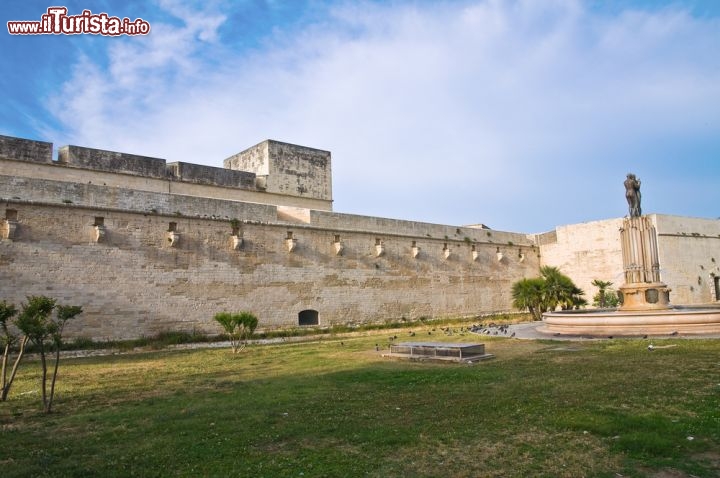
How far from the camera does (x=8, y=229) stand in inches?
476

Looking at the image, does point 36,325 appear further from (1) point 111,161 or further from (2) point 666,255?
(2) point 666,255

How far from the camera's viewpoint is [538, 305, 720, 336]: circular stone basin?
1105 cm

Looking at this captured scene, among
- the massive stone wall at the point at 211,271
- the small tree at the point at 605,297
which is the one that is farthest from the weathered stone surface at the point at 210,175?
the small tree at the point at 605,297

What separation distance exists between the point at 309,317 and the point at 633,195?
1070cm

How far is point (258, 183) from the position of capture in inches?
827

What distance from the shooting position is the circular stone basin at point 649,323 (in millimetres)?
11055

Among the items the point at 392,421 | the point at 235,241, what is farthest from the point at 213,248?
the point at 392,421

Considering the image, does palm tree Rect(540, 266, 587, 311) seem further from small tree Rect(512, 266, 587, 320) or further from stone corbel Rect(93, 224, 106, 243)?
stone corbel Rect(93, 224, 106, 243)

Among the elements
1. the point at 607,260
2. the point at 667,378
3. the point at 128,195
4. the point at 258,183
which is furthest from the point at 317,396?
the point at 607,260

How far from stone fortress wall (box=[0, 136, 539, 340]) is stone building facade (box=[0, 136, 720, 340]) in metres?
0.04

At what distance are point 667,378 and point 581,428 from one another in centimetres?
266

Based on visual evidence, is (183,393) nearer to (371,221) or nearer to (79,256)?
(79,256)

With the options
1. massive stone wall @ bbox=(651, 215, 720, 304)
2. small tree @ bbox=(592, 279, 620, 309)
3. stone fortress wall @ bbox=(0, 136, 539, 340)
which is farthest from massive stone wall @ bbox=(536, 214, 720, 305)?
stone fortress wall @ bbox=(0, 136, 539, 340)

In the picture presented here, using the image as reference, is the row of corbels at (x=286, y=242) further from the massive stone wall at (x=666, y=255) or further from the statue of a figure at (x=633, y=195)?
the statue of a figure at (x=633, y=195)
